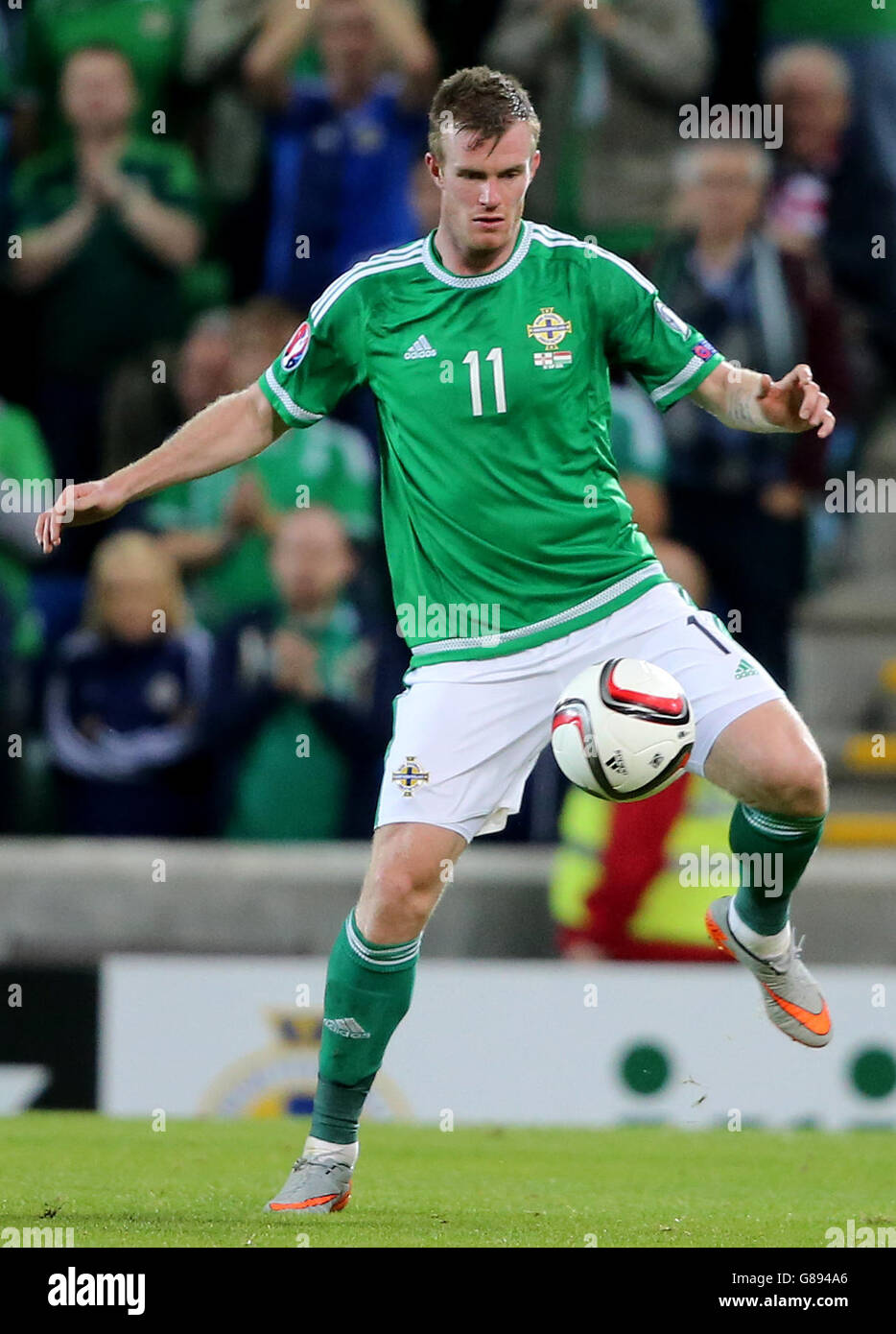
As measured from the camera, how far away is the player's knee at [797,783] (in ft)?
20.2

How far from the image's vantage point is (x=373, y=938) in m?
6.22

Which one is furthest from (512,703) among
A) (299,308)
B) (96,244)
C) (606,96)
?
(606,96)

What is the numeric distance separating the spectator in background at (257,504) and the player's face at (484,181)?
4.96 meters

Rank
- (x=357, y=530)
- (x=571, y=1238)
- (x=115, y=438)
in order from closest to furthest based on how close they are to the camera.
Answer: (x=571, y=1238) → (x=357, y=530) → (x=115, y=438)

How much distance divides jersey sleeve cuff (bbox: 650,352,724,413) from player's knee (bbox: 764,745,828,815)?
1.13m

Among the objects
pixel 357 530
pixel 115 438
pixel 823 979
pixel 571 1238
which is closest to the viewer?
pixel 571 1238

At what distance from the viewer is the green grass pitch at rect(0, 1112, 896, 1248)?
5953mm

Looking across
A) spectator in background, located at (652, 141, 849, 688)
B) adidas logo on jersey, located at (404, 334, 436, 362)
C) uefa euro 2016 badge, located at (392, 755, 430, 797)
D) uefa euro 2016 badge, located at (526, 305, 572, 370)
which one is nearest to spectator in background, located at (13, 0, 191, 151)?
spectator in background, located at (652, 141, 849, 688)

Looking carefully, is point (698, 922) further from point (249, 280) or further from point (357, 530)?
point (249, 280)

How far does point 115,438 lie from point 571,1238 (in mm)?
7043

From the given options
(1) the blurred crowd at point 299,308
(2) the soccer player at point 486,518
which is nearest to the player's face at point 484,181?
(2) the soccer player at point 486,518

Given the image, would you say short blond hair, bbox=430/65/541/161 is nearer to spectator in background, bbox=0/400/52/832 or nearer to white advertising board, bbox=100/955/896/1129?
white advertising board, bbox=100/955/896/1129

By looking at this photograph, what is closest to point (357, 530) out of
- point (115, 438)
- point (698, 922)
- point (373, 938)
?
point (115, 438)

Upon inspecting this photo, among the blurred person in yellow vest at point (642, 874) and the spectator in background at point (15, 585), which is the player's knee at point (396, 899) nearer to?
the blurred person in yellow vest at point (642, 874)
